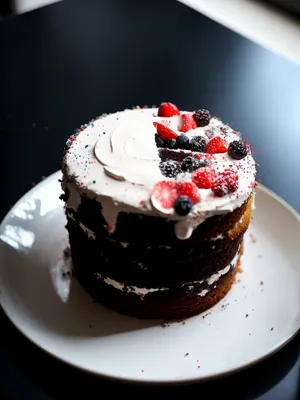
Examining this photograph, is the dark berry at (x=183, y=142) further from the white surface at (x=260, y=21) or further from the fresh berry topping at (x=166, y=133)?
the white surface at (x=260, y=21)

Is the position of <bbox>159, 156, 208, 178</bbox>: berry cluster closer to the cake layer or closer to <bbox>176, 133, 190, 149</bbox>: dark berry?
<bbox>176, 133, 190, 149</bbox>: dark berry

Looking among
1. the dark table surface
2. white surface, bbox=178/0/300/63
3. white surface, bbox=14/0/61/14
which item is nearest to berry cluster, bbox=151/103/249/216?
the dark table surface

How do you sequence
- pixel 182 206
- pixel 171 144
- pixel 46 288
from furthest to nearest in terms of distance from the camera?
pixel 46 288
pixel 171 144
pixel 182 206

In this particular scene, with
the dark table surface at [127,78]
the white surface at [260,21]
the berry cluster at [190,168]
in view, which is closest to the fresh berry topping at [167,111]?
the berry cluster at [190,168]

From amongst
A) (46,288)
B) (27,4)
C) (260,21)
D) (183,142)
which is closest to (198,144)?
(183,142)

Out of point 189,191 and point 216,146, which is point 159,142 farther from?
point 189,191

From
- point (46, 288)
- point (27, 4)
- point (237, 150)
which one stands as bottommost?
point (27, 4)
